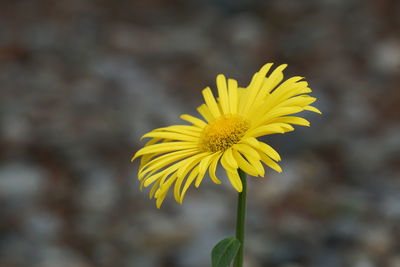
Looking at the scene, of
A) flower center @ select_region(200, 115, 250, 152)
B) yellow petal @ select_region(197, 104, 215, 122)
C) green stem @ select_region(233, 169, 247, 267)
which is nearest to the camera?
green stem @ select_region(233, 169, 247, 267)

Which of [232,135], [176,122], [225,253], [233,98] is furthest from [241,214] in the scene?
[176,122]

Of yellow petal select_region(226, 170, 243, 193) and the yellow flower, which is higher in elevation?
the yellow flower

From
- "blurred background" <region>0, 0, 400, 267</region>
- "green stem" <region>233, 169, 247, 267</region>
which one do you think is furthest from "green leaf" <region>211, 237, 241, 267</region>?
"blurred background" <region>0, 0, 400, 267</region>

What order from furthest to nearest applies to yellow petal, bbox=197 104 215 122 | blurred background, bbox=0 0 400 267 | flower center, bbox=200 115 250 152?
1. blurred background, bbox=0 0 400 267
2. yellow petal, bbox=197 104 215 122
3. flower center, bbox=200 115 250 152

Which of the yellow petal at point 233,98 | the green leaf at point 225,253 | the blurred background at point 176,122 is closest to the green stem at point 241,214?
the green leaf at point 225,253

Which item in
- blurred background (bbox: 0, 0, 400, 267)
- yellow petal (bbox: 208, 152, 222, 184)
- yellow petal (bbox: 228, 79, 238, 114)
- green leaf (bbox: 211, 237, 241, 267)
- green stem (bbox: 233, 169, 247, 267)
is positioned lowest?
green leaf (bbox: 211, 237, 241, 267)

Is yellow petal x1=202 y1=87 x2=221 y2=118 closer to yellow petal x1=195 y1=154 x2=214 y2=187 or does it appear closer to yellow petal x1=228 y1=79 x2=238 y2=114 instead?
yellow petal x1=228 y1=79 x2=238 y2=114
